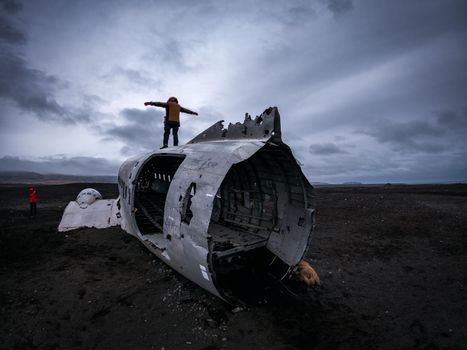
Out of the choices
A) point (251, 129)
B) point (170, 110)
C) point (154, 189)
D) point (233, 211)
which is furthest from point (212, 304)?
point (154, 189)

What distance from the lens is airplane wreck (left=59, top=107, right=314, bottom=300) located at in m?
5.13

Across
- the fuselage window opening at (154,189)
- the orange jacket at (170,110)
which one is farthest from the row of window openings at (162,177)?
the orange jacket at (170,110)

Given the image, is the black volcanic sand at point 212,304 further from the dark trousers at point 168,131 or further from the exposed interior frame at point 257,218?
the dark trousers at point 168,131

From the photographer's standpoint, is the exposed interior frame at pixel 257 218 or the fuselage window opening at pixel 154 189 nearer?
the exposed interior frame at pixel 257 218

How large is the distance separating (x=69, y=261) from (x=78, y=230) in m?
4.02

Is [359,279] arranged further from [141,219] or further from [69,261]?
[69,261]

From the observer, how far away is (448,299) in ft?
21.4

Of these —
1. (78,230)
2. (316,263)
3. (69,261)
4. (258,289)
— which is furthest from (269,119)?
(78,230)

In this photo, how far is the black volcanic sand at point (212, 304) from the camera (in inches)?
195

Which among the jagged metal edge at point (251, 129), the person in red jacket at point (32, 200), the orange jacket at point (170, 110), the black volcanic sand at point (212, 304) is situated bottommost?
the black volcanic sand at point (212, 304)

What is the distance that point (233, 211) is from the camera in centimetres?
958

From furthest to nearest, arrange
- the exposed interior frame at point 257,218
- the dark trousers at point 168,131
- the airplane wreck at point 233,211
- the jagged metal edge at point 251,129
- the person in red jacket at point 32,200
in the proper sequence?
the person in red jacket at point 32,200, the dark trousers at point 168,131, the exposed interior frame at point 257,218, the jagged metal edge at point 251,129, the airplane wreck at point 233,211

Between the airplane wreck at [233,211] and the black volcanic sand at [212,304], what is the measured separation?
0.80m

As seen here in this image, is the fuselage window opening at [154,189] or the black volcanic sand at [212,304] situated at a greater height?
the fuselage window opening at [154,189]
